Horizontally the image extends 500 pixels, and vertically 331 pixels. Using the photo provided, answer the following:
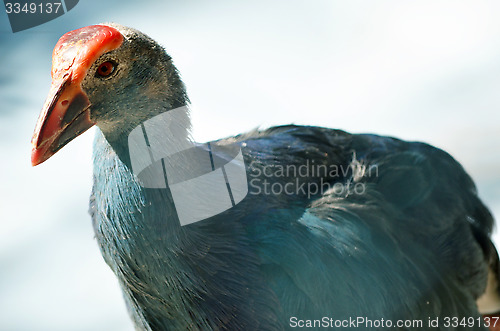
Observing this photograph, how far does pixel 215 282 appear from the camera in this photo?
165 centimetres

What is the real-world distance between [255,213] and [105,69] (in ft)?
2.07

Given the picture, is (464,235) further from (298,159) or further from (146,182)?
(146,182)

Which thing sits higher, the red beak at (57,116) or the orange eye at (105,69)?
the orange eye at (105,69)

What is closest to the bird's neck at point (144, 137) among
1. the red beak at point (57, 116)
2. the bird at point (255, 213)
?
the bird at point (255, 213)

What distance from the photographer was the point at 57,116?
1.40 meters

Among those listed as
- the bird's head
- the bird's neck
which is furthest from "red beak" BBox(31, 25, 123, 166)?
the bird's neck

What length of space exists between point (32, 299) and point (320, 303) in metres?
1.78

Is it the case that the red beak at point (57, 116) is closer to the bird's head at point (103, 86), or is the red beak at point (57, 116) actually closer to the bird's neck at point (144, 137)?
the bird's head at point (103, 86)

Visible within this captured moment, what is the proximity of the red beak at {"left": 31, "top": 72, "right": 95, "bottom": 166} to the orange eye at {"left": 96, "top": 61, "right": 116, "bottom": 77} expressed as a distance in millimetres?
67

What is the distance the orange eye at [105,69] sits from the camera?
4.72ft

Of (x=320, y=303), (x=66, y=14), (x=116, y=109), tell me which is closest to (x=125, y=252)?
(x=116, y=109)

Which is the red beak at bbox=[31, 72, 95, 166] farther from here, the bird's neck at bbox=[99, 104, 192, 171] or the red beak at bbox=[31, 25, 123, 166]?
the bird's neck at bbox=[99, 104, 192, 171]

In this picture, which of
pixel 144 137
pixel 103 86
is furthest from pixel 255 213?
pixel 103 86

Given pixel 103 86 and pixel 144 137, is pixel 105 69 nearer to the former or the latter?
pixel 103 86
